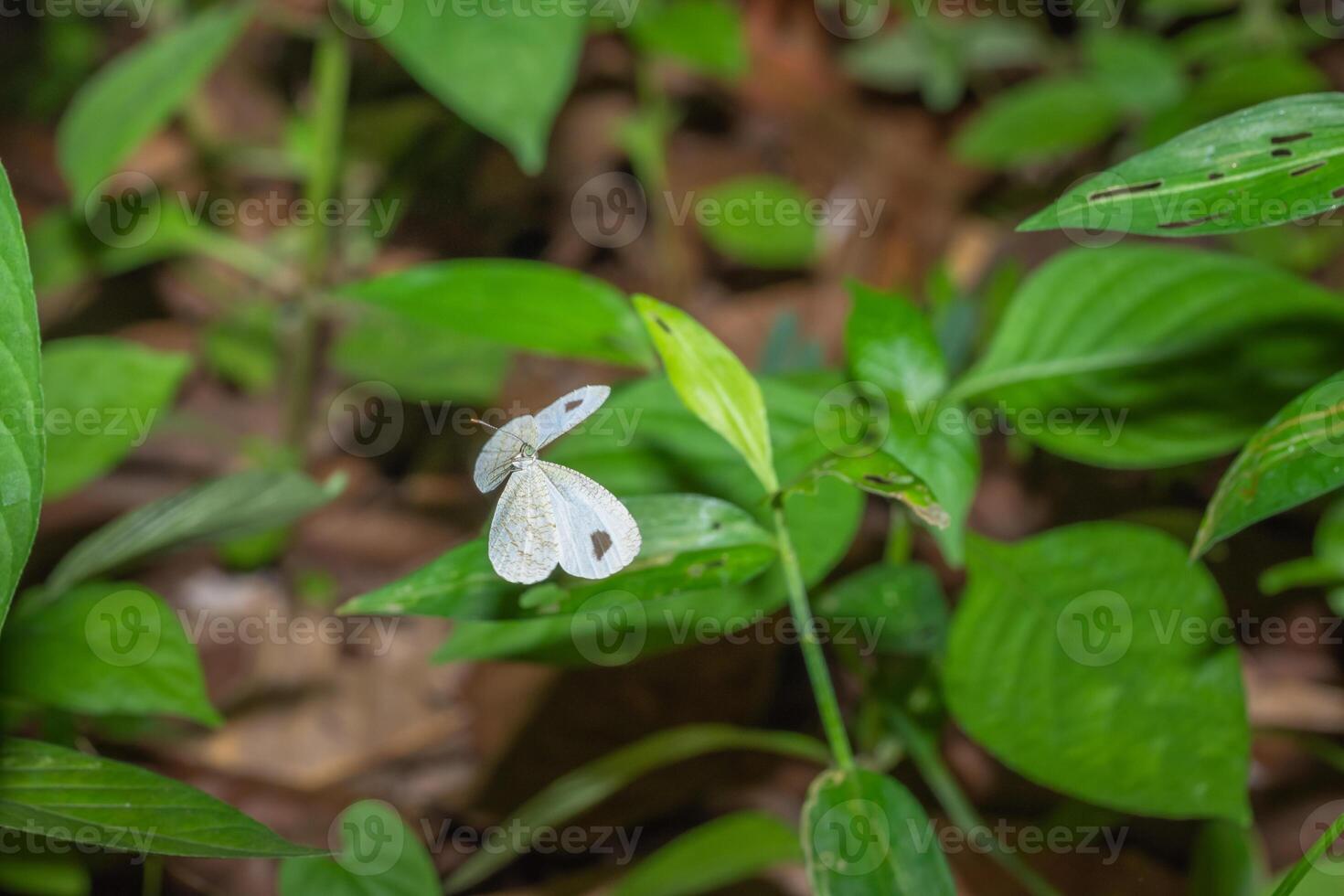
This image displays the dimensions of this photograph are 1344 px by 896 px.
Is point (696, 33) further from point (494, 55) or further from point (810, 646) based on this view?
point (810, 646)

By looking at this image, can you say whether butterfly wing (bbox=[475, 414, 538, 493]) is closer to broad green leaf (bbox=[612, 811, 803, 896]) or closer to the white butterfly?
the white butterfly

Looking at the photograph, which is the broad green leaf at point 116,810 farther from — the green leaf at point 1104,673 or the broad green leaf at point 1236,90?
the broad green leaf at point 1236,90

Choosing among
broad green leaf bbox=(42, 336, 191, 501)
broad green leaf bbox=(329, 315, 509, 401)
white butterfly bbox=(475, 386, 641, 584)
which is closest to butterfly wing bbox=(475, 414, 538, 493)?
white butterfly bbox=(475, 386, 641, 584)

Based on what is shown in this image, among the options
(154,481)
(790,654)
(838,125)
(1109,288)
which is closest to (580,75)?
(838,125)

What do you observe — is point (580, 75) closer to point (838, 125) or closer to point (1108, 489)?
point (838, 125)

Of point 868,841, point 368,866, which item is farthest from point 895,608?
point 368,866

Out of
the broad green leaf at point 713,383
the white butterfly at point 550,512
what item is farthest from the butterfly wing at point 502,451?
the broad green leaf at point 713,383

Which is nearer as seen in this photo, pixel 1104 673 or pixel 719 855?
pixel 1104 673
